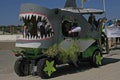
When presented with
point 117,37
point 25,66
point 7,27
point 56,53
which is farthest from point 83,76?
point 7,27

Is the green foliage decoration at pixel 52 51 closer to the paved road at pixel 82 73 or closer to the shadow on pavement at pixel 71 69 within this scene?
the paved road at pixel 82 73

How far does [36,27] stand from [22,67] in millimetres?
1442

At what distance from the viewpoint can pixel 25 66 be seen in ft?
39.2

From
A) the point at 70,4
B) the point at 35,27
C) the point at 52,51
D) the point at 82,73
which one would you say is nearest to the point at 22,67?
the point at 52,51

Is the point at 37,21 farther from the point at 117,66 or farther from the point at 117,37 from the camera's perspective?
the point at 117,37

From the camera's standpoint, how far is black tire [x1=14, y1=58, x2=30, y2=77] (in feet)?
38.7

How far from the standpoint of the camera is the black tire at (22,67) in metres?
11.8

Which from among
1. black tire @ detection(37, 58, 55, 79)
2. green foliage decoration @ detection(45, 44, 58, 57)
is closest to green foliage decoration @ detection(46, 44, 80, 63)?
green foliage decoration @ detection(45, 44, 58, 57)

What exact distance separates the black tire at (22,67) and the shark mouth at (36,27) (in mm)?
821

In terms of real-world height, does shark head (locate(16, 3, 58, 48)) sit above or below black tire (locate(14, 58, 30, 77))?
above

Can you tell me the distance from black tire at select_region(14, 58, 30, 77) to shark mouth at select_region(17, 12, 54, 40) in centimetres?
82

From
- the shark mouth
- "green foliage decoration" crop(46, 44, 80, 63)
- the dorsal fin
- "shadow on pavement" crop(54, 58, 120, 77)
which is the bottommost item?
"shadow on pavement" crop(54, 58, 120, 77)

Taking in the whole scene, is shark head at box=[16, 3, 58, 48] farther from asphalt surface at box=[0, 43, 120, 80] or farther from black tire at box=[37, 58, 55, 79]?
asphalt surface at box=[0, 43, 120, 80]

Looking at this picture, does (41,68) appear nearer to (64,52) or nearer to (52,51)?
(52,51)
